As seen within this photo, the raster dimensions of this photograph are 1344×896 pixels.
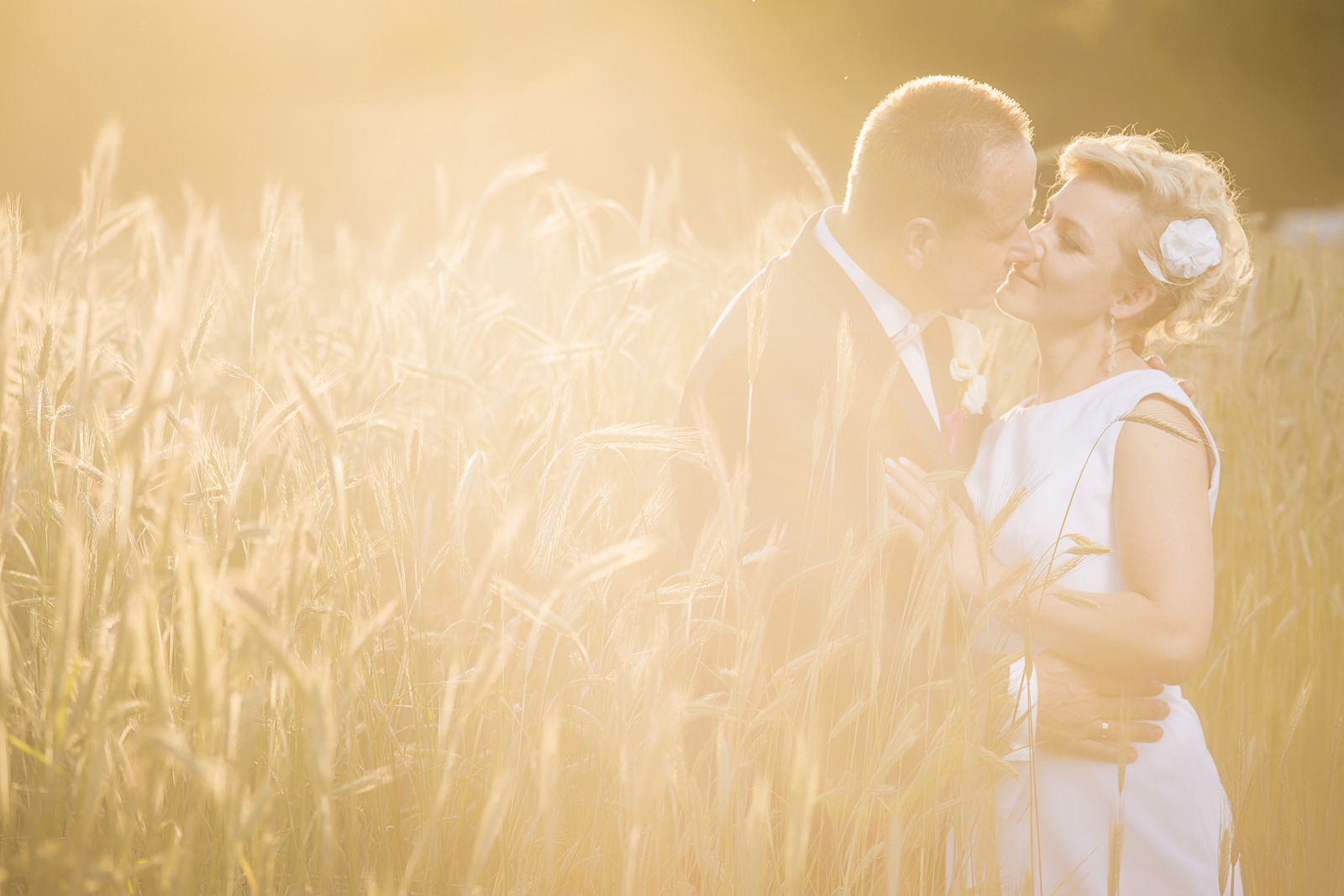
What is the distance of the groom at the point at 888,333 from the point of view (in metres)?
1.68

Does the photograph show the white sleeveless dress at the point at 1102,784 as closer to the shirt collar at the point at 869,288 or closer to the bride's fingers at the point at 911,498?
the bride's fingers at the point at 911,498

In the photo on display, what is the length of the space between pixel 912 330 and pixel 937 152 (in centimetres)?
41

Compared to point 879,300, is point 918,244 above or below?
above

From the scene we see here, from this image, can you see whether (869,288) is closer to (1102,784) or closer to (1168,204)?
(1168,204)

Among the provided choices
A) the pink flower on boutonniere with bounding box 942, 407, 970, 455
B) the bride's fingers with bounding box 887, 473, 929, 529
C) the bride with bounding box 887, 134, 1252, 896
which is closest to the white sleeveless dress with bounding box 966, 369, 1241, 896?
the bride with bounding box 887, 134, 1252, 896

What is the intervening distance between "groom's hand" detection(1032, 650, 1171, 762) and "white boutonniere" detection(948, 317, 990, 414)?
72 centimetres

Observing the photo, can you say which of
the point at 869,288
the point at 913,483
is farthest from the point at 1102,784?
the point at 869,288

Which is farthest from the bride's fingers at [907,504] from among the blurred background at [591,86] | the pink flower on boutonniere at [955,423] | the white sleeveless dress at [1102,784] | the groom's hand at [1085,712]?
the blurred background at [591,86]

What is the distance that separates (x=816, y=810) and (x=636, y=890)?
34 centimetres

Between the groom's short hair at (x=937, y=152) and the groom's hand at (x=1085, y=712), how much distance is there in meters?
1.02

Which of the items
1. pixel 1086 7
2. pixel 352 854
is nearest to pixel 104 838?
pixel 352 854

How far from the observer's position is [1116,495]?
1733 millimetres

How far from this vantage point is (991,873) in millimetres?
1102

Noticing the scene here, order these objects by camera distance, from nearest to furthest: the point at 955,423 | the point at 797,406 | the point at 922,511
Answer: the point at 922,511 → the point at 797,406 → the point at 955,423
